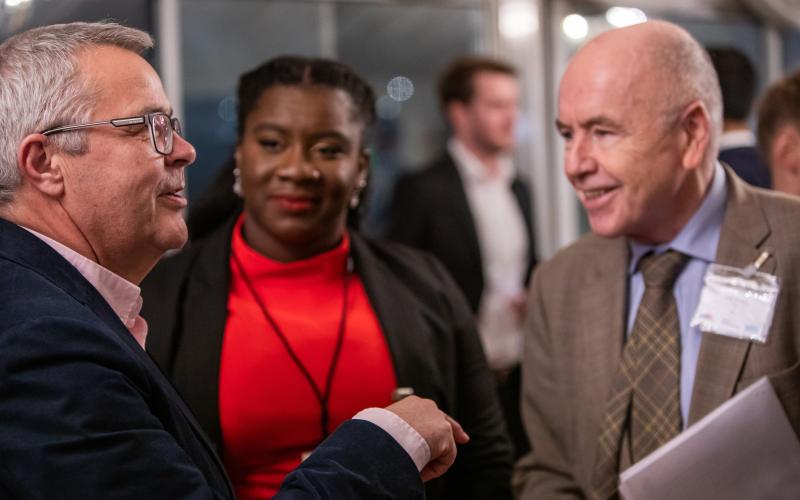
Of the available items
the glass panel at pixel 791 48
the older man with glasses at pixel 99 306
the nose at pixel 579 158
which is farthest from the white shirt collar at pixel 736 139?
the glass panel at pixel 791 48

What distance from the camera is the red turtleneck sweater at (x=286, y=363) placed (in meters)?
1.89

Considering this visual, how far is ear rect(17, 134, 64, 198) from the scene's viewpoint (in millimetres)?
1316

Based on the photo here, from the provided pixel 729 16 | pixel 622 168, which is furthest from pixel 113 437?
pixel 729 16

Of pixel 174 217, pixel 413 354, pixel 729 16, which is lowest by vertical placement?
pixel 413 354

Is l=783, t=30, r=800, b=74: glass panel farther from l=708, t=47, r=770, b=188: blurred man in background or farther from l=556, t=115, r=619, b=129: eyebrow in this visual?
l=556, t=115, r=619, b=129: eyebrow

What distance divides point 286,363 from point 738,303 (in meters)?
0.94

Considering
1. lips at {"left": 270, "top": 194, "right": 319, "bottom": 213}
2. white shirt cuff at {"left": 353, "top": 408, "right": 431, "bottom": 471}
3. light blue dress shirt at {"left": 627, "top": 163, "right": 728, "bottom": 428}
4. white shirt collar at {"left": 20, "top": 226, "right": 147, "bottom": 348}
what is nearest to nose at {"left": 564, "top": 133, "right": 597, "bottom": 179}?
light blue dress shirt at {"left": 627, "top": 163, "right": 728, "bottom": 428}

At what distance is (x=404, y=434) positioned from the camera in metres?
1.30

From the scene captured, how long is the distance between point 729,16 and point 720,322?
395cm

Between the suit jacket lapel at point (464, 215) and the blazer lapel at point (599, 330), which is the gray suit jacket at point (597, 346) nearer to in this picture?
the blazer lapel at point (599, 330)

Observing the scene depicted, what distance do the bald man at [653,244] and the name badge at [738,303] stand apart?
0.02m

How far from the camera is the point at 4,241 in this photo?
1264 millimetres

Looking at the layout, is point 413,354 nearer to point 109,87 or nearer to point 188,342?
point 188,342

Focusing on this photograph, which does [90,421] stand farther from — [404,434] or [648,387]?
[648,387]
